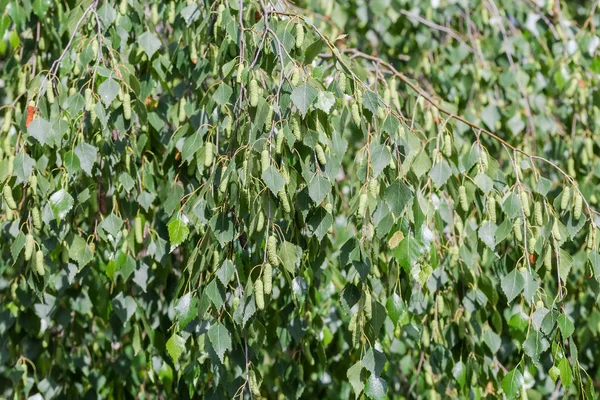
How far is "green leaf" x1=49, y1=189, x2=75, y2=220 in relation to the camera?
1446mm

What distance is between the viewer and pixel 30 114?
1.67 meters

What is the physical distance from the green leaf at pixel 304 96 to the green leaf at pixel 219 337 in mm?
387

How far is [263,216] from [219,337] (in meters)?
0.22

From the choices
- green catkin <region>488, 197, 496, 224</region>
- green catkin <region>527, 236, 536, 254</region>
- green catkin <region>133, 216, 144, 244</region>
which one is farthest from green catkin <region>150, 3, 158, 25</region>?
green catkin <region>527, 236, 536, 254</region>

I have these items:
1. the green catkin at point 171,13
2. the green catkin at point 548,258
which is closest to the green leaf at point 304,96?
the green catkin at point 548,258

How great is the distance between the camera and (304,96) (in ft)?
4.34

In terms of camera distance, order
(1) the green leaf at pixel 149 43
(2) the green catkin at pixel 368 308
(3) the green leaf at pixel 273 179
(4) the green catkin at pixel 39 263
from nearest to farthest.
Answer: (3) the green leaf at pixel 273 179
(2) the green catkin at pixel 368 308
(4) the green catkin at pixel 39 263
(1) the green leaf at pixel 149 43

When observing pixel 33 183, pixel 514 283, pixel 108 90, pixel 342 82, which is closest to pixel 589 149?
pixel 514 283

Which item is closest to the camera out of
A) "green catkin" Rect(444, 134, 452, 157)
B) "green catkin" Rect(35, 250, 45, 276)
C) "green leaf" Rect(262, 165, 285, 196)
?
"green leaf" Rect(262, 165, 285, 196)

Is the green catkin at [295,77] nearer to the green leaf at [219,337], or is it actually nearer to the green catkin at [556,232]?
the green leaf at [219,337]

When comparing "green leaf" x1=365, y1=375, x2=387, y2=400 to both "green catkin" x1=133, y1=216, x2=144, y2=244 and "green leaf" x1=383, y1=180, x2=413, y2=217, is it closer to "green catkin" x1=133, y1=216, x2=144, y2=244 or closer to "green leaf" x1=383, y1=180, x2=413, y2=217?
"green leaf" x1=383, y1=180, x2=413, y2=217

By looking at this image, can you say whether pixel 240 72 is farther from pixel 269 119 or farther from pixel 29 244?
pixel 29 244

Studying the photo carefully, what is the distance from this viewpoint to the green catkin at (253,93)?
54.5 inches

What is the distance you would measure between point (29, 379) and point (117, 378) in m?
0.21
